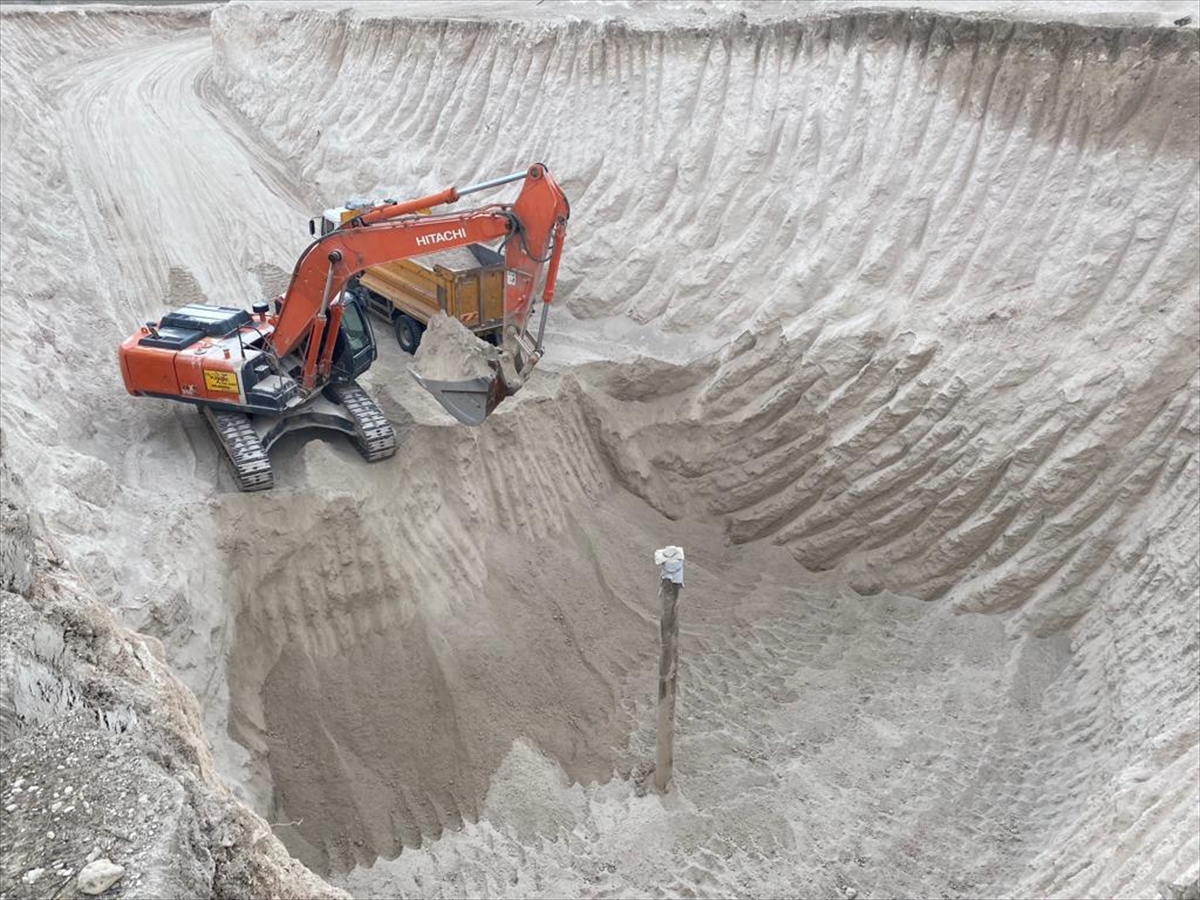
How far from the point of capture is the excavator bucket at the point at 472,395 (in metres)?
10.8

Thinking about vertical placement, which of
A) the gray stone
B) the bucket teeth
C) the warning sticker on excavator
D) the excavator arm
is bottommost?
the bucket teeth

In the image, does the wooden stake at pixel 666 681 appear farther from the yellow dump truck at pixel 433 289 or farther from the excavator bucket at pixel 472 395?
the yellow dump truck at pixel 433 289

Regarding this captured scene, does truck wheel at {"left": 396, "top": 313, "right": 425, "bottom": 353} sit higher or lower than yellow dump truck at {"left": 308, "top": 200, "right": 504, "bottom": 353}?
lower

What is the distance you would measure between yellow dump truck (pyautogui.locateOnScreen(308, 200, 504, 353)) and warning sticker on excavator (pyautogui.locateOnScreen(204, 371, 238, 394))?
2200mm

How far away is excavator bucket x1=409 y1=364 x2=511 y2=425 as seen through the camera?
35.4ft

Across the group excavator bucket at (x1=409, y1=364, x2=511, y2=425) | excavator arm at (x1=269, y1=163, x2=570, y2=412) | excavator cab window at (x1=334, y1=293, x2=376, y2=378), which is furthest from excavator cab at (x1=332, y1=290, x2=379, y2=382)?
excavator bucket at (x1=409, y1=364, x2=511, y2=425)

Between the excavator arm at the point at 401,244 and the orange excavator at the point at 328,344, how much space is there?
0.01 meters

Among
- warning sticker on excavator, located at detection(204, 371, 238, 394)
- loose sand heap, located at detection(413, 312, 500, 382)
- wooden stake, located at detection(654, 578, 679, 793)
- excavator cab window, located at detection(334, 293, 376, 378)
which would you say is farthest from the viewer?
loose sand heap, located at detection(413, 312, 500, 382)

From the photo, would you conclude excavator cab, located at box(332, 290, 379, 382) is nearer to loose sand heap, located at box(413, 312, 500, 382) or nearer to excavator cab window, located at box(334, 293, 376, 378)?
excavator cab window, located at box(334, 293, 376, 378)

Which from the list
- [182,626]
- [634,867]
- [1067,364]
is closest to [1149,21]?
[1067,364]

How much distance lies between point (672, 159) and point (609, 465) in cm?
440

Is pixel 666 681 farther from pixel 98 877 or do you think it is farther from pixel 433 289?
pixel 433 289

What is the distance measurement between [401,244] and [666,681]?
17.3 feet

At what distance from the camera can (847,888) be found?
766 centimetres
